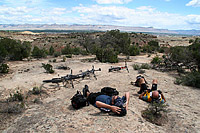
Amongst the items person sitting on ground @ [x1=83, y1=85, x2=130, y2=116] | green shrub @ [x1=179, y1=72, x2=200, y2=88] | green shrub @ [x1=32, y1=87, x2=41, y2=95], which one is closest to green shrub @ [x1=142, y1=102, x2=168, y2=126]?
person sitting on ground @ [x1=83, y1=85, x2=130, y2=116]

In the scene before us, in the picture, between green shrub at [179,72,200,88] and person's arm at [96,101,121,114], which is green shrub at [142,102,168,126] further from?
green shrub at [179,72,200,88]

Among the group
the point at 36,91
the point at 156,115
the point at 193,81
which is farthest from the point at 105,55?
the point at 156,115

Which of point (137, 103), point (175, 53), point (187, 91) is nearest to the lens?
point (137, 103)

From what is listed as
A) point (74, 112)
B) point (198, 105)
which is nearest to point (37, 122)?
point (74, 112)

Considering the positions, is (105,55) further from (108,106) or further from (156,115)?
(156,115)

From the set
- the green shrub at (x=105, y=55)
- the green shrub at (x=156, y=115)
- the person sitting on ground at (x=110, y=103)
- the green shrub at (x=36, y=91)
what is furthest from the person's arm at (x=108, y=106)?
the green shrub at (x=105, y=55)

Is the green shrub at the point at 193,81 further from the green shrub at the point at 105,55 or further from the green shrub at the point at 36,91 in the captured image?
the green shrub at the point at 105,55

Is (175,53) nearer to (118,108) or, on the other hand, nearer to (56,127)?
(118,108)

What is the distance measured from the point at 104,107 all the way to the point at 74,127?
1.20m

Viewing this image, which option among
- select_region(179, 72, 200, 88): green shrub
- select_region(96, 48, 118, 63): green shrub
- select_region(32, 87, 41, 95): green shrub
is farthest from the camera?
select_region(96, 48, 118, 63): green shrub

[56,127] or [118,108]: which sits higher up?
[118,108]

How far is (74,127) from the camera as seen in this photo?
3.95 meters

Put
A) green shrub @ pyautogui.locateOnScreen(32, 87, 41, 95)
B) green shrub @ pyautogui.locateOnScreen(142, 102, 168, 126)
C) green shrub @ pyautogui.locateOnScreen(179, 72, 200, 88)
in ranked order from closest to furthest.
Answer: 1. green shrub @ pyautogui.locateOnScreen(142, 102, 168, 126)
2. green shrub @ pyautogui.locateOnScreen(32, 87, 41, 95)
3. green shrub @ pyautogui.locateOnScreen(179, 72, 200, 88)

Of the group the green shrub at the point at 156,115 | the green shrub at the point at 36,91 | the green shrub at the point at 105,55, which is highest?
the green shrub at the point at 105,55
